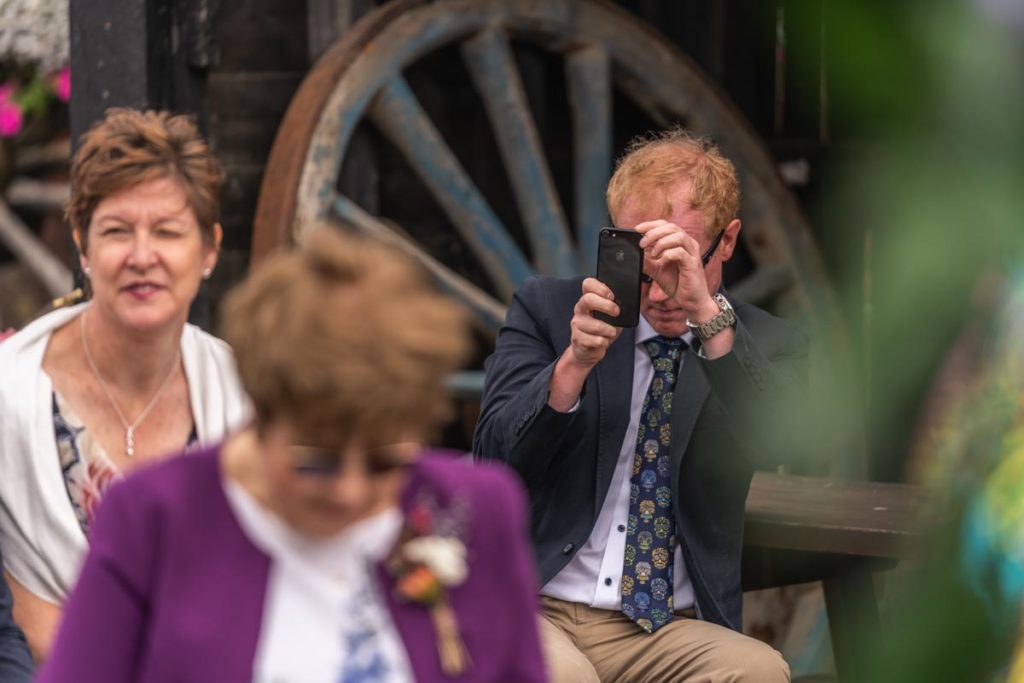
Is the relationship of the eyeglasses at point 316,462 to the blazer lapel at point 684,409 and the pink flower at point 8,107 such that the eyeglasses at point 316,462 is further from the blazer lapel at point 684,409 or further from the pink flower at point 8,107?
the pink flower at point 8,107

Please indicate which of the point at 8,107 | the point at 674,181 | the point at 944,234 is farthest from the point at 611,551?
the point at 8,107

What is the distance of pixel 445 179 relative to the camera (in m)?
3.71

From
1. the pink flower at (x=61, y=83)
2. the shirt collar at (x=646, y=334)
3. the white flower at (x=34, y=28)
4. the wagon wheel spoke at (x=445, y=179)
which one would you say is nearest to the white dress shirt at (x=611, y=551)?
the shirt collar at (x=646, y=334)

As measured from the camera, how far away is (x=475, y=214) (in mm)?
3752

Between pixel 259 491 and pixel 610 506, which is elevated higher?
pixel 259 491

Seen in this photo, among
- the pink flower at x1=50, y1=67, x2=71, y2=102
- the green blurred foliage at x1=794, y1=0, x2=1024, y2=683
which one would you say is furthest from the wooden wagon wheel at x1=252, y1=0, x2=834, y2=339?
the green blurred foliage at x1=794, y1=0, x2=1024, y2=683

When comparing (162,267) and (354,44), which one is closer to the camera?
(162,267)

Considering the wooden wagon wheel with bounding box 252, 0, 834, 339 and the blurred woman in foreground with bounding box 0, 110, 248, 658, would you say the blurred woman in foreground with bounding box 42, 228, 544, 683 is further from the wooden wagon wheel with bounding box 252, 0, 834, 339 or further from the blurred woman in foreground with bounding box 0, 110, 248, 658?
the wooden wagon wheel with bounding box 252, 0, 834, 339

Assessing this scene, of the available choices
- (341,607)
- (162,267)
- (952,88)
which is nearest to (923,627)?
(952,88)

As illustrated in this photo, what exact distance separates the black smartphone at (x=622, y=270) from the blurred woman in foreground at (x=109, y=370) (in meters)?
0.56

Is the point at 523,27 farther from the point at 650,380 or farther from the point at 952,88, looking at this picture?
the point at 952,88

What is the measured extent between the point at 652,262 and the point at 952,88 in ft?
6.16

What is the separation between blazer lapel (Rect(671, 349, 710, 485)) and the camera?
2430mm

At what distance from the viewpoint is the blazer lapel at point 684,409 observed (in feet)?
7.97
